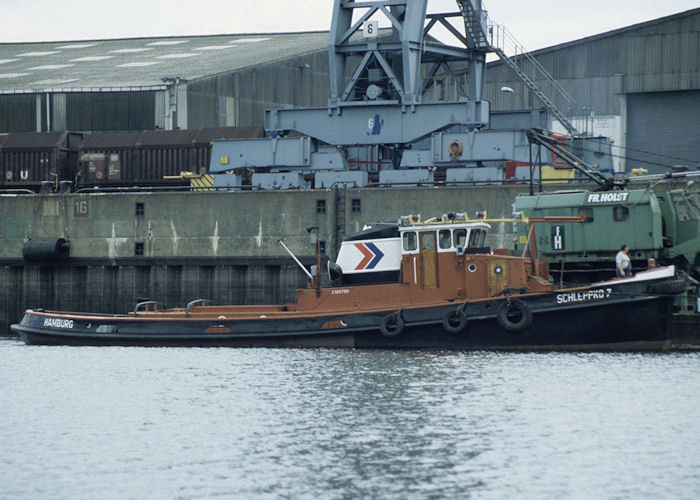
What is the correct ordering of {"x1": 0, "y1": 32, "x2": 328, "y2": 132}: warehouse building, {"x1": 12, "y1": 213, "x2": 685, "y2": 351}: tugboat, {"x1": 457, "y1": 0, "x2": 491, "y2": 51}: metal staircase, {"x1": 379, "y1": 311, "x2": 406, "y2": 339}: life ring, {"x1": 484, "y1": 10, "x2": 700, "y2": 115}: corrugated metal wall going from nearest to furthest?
{"x1": 12, "y1": 213, "x2": 685, "y2": 351}: tugboat < {"x1": 379, "y1": 311, "x2": 406, "y2": 339}: life ring < {"x1": 457, "y1": 0, "x2": 491, "y2": 51}: metal staircase < {"x1": 484, "y1": 10, "x2": 700, "y2": 115}: corrugated metal wall < {"x1": 0, "y1": 32, "x2": 328, "y2": 132}: warehouse building

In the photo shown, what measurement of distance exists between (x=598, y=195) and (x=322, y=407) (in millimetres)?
12255

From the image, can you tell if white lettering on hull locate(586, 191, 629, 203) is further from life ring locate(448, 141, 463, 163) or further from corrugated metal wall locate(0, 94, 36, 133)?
corrugated metal wall locate(0, 94, 36, 133)

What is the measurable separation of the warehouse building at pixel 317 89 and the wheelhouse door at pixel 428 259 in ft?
49.8

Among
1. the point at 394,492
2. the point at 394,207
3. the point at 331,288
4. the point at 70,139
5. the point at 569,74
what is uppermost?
the point at 569,74

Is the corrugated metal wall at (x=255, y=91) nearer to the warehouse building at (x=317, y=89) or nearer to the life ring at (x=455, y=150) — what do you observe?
the warehouse building at (x=317, y=89)

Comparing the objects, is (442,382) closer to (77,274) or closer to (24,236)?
(77,274)

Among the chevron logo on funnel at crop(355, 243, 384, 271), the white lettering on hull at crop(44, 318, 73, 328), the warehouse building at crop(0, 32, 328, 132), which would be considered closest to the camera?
the chevron logo on funnel at crop(355, 243, 384, 271)

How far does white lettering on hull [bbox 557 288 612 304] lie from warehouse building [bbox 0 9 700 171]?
16404mm

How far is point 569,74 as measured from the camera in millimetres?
46406

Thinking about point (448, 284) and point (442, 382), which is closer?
point (442, 382)

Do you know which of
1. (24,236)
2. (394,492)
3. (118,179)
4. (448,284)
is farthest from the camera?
(118,179)

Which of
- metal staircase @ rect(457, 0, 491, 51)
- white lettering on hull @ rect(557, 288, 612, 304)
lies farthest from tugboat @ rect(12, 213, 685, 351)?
metal staircase @ rect(457, 0, 491, 51)

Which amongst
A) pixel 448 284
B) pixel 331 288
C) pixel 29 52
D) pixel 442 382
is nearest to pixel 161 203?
pixel 331 288

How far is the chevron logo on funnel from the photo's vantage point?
2688 cm
